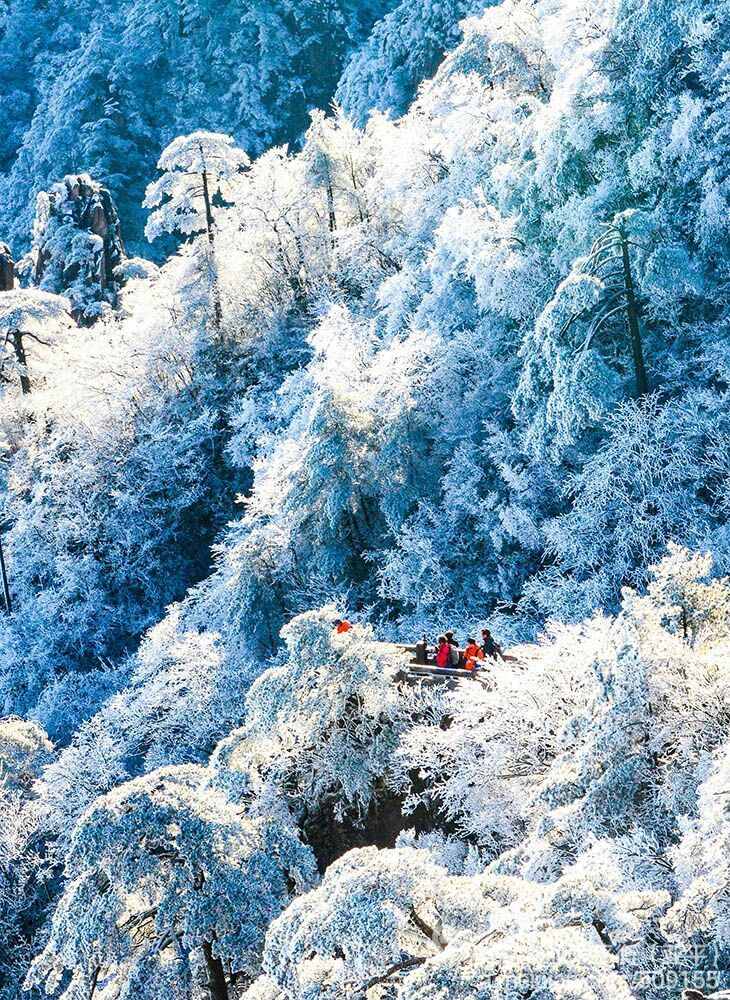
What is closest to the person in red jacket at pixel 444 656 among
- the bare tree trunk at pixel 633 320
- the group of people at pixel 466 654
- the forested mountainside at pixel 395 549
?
the group of people at pixel 466 654

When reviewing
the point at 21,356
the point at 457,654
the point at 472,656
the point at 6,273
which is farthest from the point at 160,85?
the point at 472,656

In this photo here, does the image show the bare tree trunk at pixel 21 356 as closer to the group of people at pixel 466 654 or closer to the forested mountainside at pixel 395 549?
the forested mountainside at pixel 395 549

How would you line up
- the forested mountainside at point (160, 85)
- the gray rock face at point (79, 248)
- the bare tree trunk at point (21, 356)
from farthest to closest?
the forested mountainside at point (160, 85) < the gray rock face at point (79, 248) < the bare tree trunk at point (21, 356)

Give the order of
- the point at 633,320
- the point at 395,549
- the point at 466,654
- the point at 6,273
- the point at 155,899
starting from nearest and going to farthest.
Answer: the point at 155,899 → the point at 466,654 → the point at 633,320 → the point at 395,549 → the point at 6,273

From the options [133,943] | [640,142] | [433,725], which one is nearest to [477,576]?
[433,725]

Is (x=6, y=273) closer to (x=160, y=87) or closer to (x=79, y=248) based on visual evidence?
(x=79, y=248)

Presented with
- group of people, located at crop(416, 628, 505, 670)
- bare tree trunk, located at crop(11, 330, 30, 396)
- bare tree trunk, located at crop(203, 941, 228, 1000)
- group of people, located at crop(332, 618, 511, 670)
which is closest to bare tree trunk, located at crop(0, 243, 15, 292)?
bare tree trunk, located at crop(11, 330, 30, 396)
